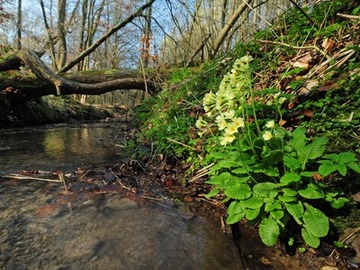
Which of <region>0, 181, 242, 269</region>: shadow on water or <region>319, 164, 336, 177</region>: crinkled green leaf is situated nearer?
<region>319, 164, 336, 177</region>: crinkled green leaf

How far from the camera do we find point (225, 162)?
1.80 meters

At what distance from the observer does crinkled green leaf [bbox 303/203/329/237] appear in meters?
1.42

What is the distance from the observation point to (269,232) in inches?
59.0

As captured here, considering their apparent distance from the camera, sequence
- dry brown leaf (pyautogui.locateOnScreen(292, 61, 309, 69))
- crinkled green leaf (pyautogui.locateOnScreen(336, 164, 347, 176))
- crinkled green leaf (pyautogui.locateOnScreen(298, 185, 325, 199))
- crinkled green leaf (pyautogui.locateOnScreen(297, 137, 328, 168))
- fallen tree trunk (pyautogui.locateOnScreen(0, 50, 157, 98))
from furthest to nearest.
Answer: fallen tree trunk (pyautogui.locateOnScreen(0, 50, 157, 98)) → dry brown leaf (pyautogui.locateOnScreen(292, 61, 309, 69)) → crinkled green leaf (pyautogui.locateOnScreen(297, 137, 328, 168)) → crinkled green leaf (pyautogui.locateOnScreen(298, 185, 325, 199)) → crinkled green leaf (pyautogui.locateOnScreen(336, 164, 347, 176))

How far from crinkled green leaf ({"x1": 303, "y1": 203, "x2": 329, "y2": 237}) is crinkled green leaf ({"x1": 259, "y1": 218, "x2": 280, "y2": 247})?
0.55 feet

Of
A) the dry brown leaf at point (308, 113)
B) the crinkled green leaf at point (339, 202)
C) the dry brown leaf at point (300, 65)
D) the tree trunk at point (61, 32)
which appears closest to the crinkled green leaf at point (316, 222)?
the crinkled green leaf at point (339, 202)

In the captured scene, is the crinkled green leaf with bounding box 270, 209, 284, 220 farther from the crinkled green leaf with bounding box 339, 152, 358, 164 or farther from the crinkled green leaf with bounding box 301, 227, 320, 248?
the crinkled green leaf with bounding box 339, 152, 358, 164

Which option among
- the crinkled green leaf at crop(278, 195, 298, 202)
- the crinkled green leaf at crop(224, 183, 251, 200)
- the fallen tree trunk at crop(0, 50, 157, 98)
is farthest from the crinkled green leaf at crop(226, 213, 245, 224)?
the fallen tree trunk at crop(0, 50, 157, 98)

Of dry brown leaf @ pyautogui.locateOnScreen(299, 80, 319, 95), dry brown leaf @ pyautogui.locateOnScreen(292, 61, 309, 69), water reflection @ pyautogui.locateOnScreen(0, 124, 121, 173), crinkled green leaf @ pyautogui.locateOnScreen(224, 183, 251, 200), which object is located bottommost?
water reflection @ pyautogui.locateOnScreen(0, 124, 121, 173)

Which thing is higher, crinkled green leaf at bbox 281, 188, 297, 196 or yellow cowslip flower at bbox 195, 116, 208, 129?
yellow cowslip flower at bbox 195, 116, 208, 129

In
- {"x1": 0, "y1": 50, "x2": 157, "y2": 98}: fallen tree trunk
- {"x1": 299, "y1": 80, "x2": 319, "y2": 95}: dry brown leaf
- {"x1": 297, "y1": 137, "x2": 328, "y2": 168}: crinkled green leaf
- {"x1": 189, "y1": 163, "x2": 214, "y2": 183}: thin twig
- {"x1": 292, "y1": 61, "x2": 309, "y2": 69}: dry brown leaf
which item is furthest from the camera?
{"x1": 0, "y1": 50, "x2": 157, "y2": 98}: fallen tree trunk

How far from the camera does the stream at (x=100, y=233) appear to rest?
58.9 inches

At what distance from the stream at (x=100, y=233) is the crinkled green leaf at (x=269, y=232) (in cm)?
22

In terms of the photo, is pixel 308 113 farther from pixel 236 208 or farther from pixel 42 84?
pixel 42 84
